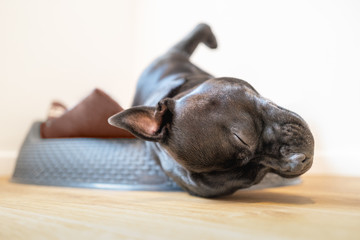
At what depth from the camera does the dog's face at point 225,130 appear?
0.97 metres

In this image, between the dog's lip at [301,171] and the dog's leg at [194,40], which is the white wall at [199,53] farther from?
the dog's lip at [301,171]

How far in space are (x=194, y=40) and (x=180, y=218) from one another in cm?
129

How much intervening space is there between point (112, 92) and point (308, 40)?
1.85 metres

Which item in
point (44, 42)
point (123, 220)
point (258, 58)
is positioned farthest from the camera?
point (44, 42)

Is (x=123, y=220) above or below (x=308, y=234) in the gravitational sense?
below

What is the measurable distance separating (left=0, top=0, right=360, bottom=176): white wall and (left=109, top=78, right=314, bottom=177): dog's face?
1.16 m

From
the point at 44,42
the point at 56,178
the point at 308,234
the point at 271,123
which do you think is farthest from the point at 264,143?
the point at 44,42

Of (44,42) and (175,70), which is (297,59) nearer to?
(175,70)

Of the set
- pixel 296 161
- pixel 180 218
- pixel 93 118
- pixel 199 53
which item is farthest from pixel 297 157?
pixel 199 53

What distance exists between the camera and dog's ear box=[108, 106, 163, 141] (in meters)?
0.96

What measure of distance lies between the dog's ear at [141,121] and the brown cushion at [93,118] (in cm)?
47

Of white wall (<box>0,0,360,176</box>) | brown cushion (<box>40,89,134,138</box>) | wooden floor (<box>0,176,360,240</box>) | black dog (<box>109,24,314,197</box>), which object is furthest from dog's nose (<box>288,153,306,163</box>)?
white wall (<box>0,0,360,176</box>)

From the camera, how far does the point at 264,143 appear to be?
1006mm

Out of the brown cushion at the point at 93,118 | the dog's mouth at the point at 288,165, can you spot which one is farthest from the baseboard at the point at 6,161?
the dog's mouth at the point at 288,165
